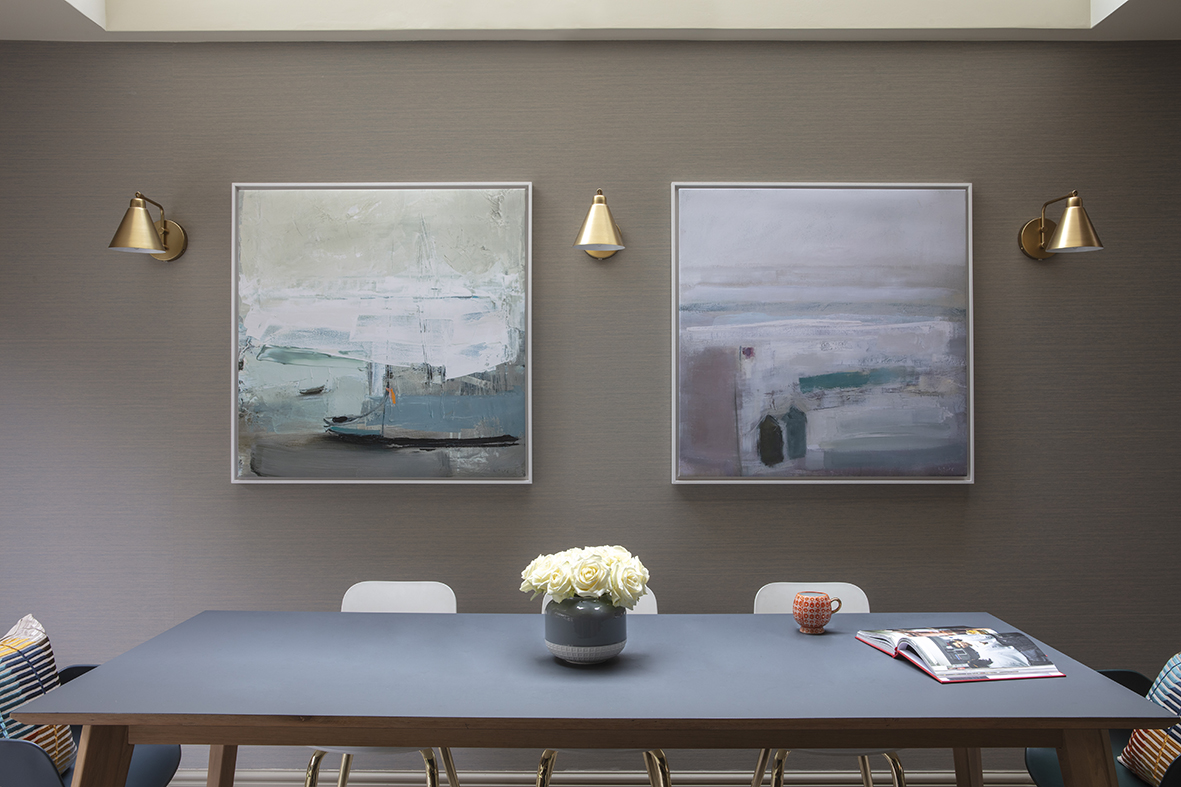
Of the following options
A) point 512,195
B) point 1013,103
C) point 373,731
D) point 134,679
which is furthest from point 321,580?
point 1013,103

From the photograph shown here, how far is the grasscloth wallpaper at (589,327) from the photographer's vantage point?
9.04 ft

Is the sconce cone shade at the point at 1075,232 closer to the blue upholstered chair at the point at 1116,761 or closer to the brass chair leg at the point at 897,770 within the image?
the blue upholstered chair at the point at 1116,761

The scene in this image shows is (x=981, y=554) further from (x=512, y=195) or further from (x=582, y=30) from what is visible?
(x=582, y=30)

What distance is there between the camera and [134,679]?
163cm

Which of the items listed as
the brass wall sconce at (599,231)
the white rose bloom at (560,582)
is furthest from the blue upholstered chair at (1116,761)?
the brass wall sconce at (599,231)

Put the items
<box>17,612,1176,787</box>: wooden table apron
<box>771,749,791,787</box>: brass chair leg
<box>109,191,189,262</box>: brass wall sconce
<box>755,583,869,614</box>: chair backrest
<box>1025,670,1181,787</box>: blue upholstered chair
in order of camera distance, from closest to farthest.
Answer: <box>17,612,1176,787</box>: wooden table apron → <box>1025,670,1181,787</box>: blue upholstered chair → <box>771,749,791,787</box>: brass chair leg → <box>755,583,869,614</box>: chair backrest → <box>109,191,189,262</box>: brass wall sconce

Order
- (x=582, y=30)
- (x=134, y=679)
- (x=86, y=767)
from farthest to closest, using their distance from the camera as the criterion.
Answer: (x=582, y=30), (x=134, y=679), (x=86, y=767)

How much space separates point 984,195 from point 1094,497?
1189mm

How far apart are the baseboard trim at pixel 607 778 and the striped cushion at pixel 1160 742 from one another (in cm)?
95

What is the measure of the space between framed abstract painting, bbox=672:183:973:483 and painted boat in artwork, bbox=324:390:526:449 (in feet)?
2.02

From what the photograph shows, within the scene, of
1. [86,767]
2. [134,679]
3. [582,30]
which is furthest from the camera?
[582,30]

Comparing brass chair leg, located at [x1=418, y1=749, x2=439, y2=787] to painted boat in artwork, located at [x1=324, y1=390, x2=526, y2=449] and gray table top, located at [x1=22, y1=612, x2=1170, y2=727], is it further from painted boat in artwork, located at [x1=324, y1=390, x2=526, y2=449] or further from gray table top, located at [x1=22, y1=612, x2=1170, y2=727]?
painted boat in artwork, located at [x1=324, y1=390, x2=526, y2=449]

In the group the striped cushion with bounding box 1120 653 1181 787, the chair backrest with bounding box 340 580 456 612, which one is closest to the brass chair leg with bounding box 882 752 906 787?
the striped cushion with bounding box 1120 653 1181 787

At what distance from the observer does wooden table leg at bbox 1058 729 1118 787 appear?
1521 mm
